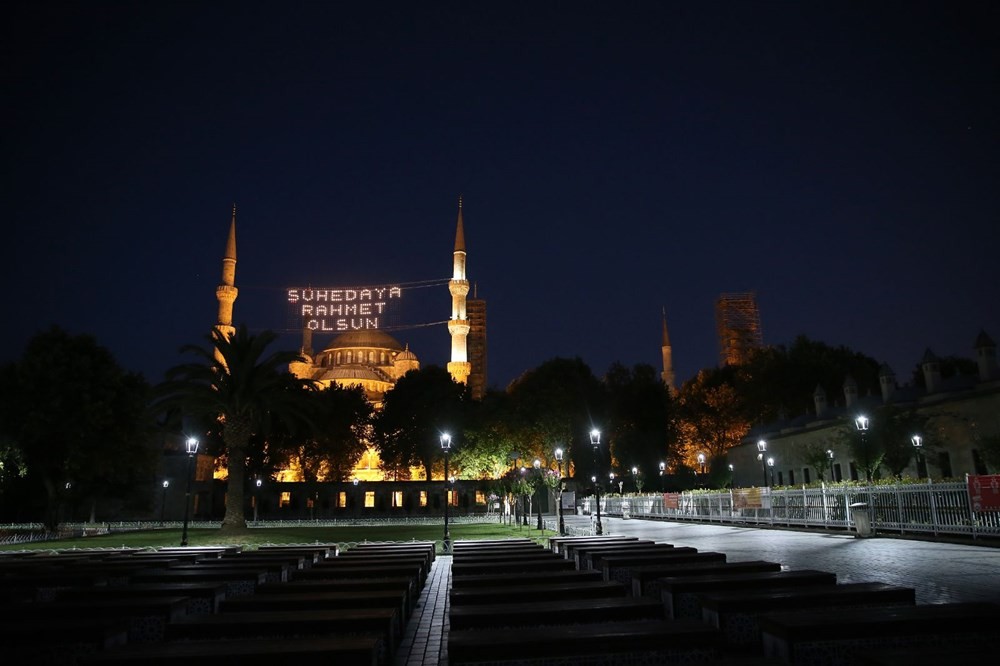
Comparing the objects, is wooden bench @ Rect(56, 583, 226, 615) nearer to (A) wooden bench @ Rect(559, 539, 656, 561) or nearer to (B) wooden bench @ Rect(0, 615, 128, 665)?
(B) wooden bench @ Rect(0, 615, 128, 665)

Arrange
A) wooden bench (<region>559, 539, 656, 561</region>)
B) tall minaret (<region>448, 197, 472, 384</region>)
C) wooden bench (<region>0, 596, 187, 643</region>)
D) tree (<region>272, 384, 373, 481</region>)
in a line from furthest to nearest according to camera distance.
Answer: tall minaret (<region>448, 197, 472, 384</region>), tree (<region>272, 384, 373, 481</region>), wooden bench (<region>559, 539, 656, 561</region>), wooden bench (<region>0, 596, 187, 643</region>)

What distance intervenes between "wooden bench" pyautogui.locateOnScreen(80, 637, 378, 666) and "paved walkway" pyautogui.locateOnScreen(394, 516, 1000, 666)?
219 centimetres

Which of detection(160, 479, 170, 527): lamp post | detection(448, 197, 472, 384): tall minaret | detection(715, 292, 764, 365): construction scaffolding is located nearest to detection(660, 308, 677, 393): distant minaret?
detection(715, 292, 764, 365): construction scaffolding

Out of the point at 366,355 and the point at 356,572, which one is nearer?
the point at 356,572

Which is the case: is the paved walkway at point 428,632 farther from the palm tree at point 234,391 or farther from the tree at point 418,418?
the tree at point 418,418

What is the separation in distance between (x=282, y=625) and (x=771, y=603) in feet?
13.1

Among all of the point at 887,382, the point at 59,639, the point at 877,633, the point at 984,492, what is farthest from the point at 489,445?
the point at 877,633

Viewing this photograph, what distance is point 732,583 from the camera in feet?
21.2

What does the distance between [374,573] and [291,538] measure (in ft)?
70.5

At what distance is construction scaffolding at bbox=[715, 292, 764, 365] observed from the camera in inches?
3981

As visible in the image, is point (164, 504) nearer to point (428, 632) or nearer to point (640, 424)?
point (640, 424)

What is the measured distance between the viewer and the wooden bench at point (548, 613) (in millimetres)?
5180

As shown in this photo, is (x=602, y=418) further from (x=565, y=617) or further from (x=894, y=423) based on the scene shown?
(x=565, y=617)

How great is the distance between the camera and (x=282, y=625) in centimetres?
526
